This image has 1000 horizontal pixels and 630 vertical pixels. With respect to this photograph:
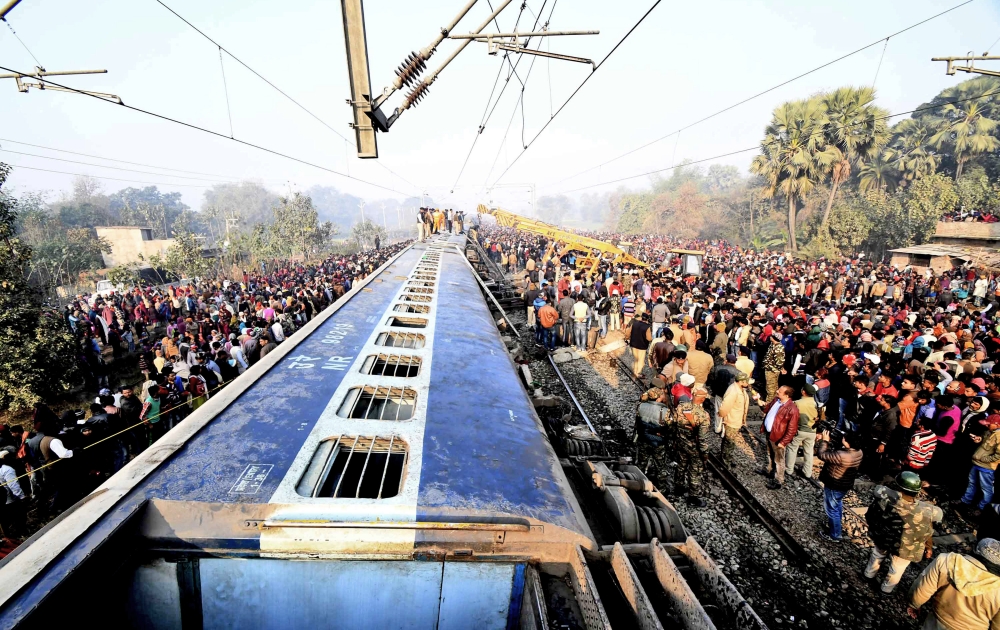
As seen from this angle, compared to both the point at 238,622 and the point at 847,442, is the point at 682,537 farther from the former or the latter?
the point at 238,622

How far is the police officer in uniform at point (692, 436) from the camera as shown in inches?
267

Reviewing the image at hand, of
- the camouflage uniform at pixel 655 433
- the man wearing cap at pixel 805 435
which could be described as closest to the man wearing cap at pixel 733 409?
the man wearing cap at pixel 805 435

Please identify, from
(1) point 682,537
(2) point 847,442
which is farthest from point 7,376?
(2) point 847,442

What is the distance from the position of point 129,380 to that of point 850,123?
123 feet

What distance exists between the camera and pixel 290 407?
4965mm

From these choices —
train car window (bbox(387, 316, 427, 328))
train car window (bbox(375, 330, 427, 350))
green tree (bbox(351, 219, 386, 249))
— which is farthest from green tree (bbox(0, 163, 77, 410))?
green tree (bbox(351, 219, 386, 249))

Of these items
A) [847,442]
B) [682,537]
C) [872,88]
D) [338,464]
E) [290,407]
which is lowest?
[682,537]

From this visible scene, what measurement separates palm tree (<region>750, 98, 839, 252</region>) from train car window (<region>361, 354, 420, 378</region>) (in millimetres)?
31122

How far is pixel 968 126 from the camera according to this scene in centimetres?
3300

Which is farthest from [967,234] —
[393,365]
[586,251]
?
[393,365]

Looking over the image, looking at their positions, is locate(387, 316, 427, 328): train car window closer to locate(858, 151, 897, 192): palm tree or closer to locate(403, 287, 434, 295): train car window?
locate(403, 287, 434, 295): train car window

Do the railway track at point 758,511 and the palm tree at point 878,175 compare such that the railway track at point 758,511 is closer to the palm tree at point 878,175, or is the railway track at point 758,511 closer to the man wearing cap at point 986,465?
the man wearing cap at point 986,465

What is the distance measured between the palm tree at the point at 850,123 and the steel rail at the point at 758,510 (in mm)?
29119

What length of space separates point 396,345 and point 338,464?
3789 mm
